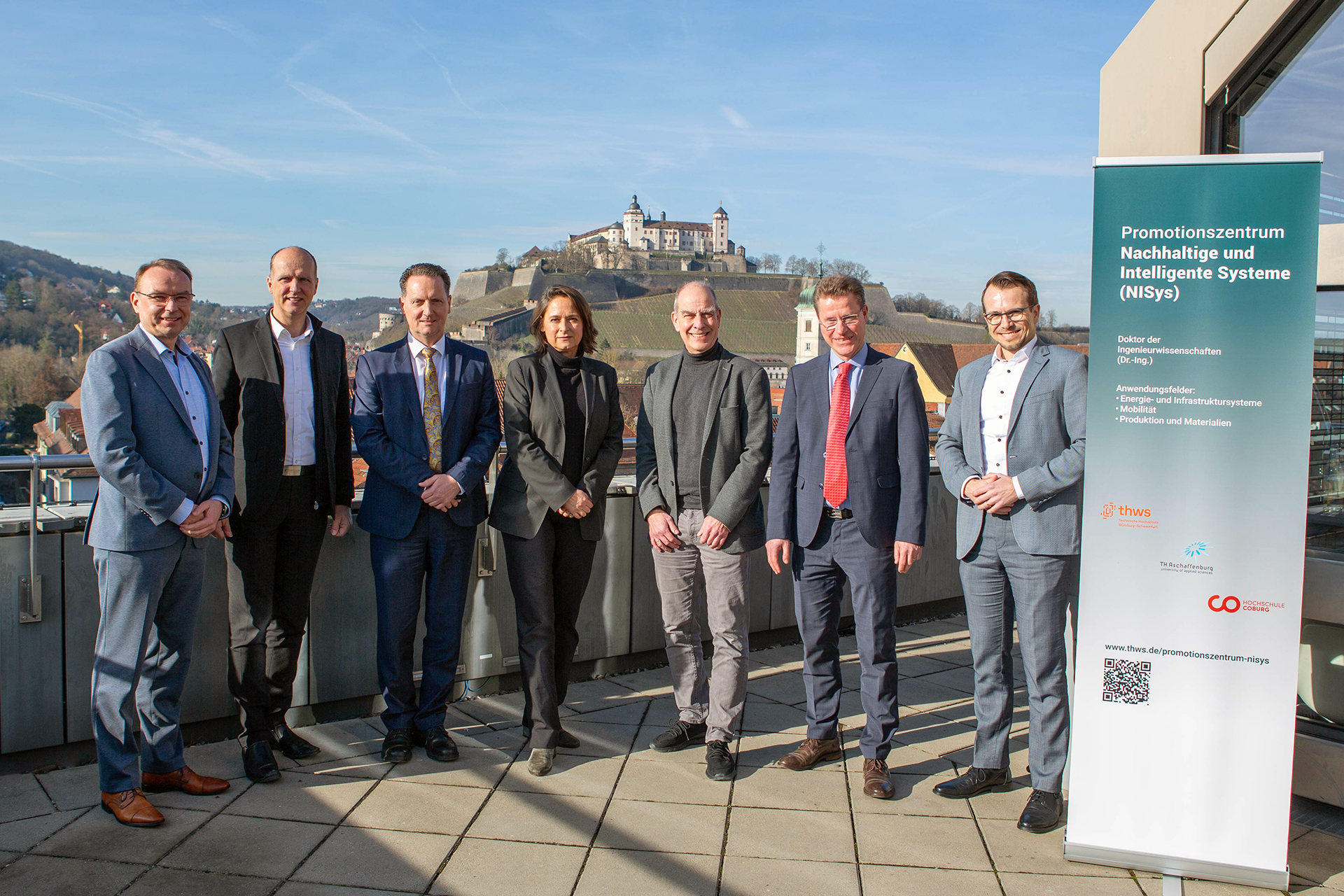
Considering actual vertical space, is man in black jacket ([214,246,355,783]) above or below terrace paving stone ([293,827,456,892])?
above

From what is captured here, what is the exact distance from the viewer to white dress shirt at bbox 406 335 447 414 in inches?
123

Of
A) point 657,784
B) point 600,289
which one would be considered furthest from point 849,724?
point 600,289

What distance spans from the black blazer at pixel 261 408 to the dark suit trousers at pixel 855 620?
168 centimetres

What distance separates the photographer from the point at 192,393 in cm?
270

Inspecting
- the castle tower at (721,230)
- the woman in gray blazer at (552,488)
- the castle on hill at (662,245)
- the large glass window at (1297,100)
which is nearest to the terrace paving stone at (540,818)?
the woman in gray blazer at (552,488)

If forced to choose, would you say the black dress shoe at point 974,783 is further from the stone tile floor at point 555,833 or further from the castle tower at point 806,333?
the castle tower at point 806,333

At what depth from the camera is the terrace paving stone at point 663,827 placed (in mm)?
2480

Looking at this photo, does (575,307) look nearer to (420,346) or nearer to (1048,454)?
(420,346)

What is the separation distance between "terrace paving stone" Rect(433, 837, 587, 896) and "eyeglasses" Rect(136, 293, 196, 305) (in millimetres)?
1816

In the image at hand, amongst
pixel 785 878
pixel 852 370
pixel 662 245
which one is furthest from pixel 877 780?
pixel 662 245

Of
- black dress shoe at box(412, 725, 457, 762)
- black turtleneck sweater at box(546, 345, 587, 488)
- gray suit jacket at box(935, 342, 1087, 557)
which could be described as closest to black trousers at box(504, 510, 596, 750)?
black turtleneck sweater at box(546, 345, 587, 488)

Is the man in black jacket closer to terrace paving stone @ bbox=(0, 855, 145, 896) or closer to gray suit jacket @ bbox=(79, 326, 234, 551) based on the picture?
gray suit jacket @ bbox=(79, 326, 234, 551)

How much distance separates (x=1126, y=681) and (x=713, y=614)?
4.25 ft

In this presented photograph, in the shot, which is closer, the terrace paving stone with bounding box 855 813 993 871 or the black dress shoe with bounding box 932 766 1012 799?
the terrace paving stone with bounding box 855 813 993 871
